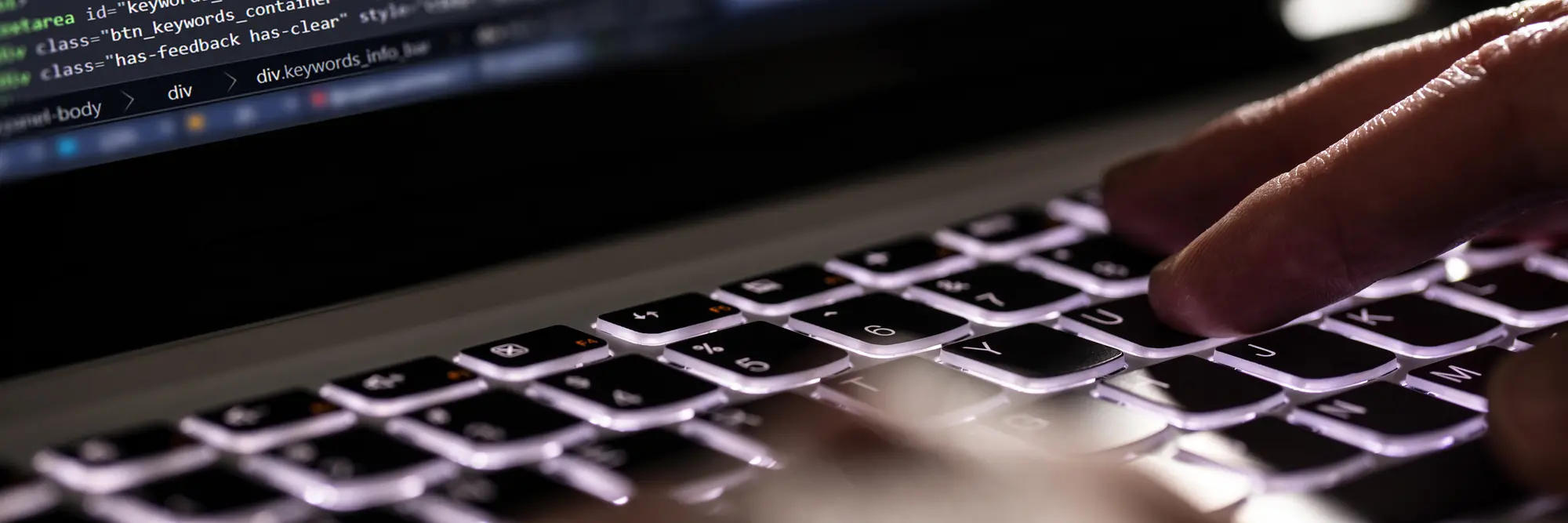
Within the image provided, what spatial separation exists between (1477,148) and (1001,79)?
0.85ft

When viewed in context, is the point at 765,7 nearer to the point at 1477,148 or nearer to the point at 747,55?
the point at 747,55

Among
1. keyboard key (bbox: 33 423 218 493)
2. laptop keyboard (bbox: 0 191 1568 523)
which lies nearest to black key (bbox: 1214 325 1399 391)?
laptop keyboard (bbox: 0 191 1568 523)

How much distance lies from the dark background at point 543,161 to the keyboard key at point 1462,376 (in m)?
0.26

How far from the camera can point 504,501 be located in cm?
35

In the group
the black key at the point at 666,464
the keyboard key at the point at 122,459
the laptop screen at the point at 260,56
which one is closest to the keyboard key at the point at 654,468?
the black key at the point at 666,464

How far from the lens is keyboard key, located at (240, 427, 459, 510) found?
0.35m

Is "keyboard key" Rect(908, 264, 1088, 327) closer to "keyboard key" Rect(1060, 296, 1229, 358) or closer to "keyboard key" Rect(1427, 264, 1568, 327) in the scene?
"keyboard key" Rect(1060, 296, 1229, 358)

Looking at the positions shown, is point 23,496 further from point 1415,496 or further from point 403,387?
point 1415,496

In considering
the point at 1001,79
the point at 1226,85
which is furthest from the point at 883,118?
the point at 1226,85

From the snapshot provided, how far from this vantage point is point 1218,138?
0.55 meters

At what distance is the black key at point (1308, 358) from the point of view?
0.42 meters

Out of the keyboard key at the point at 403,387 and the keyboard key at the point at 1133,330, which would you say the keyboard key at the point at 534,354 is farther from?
the keyboard key at the point at 1133,330

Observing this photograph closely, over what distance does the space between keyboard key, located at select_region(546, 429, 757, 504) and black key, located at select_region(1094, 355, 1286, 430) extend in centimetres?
12

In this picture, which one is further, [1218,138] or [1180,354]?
[1218,138]
